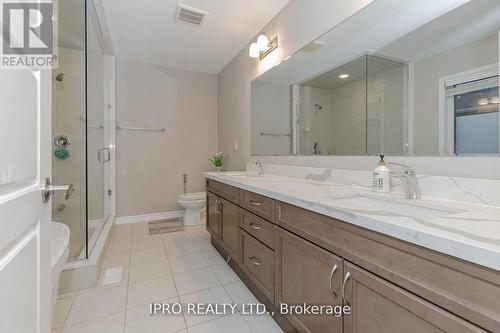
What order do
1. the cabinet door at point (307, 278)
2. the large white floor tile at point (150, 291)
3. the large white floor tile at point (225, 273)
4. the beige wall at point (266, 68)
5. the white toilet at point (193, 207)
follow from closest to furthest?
the cabinet door at point (307, 278), the beige wall at point (266, 68), the large white floor tile at point (150, 291), the large white floor tile at point (225, 273), the white toilet at point (193, 207)

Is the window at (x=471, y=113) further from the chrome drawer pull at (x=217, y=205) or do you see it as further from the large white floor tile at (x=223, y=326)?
the chrome drawer pull at (x=217, y=205)

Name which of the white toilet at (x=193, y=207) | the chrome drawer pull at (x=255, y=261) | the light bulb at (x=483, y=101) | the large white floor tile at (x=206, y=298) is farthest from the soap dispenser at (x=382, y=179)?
the white toilet at (x=193, y=207)

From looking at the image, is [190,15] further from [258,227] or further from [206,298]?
[206,298]

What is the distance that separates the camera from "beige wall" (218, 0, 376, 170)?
158 centimetres

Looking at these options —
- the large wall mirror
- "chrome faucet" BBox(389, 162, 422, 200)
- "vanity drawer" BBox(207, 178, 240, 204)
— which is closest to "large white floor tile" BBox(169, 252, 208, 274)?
"vanity drawer" BBox(207, 178, 240, 204)

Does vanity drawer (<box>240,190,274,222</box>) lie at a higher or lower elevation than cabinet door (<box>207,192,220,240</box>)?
higher

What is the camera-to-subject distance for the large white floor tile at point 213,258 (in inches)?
80.0

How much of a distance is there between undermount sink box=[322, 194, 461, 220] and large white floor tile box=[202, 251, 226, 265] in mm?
1363

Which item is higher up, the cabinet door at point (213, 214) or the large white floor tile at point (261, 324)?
the cabinet door at point (213, 214)

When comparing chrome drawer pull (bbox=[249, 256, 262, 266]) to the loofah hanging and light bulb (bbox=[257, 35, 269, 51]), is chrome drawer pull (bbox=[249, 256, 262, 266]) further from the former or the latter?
the loofah hanging

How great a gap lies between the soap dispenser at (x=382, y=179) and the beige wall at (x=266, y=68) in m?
0.11

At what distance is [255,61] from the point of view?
8.22 ft

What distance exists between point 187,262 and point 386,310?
5.57 ft

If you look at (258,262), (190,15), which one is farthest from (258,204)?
(190,15)
